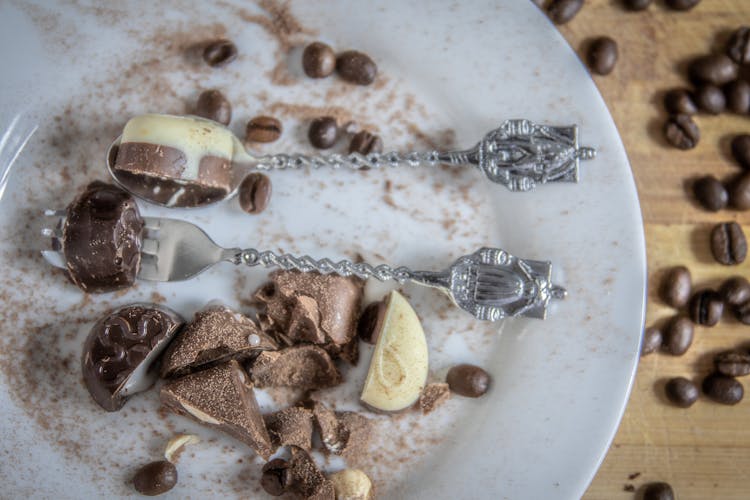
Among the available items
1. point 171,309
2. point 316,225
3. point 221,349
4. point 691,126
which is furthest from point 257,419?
point 691,126

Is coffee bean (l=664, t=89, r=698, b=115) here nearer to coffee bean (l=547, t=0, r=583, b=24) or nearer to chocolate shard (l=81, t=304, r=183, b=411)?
coffee bean (l=547, t=0, r=583, b=24)

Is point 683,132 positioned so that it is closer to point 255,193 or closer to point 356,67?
point 356,67

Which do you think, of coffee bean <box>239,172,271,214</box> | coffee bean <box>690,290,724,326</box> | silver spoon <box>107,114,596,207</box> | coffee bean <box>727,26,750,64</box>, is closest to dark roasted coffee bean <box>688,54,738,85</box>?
coffee bean <box>727,26,750,64</box>

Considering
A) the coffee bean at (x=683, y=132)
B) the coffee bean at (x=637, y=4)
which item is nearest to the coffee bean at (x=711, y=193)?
the coffee bean at (x=683, y=132)

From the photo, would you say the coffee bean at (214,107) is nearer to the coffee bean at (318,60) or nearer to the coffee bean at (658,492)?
the coffee bean at (318,60)

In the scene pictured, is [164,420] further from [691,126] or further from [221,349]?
[691,126]

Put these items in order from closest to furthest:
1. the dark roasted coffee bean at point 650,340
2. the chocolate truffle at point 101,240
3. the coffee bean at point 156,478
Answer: the chocolate truffle at point 101,240
the coffee bean at point 156,478
the dark roasted coffee bean at point 650,340

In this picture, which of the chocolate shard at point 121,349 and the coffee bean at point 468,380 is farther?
the coffee bean at point 468,380

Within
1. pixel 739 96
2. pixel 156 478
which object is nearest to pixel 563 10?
pixel 739 96
